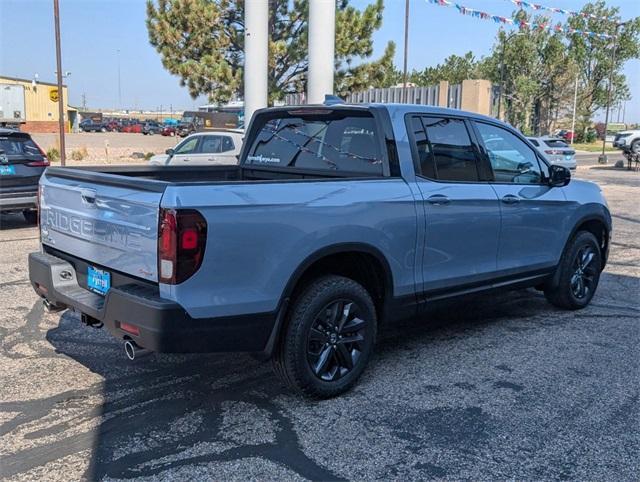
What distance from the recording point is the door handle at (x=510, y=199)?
16.7 ft

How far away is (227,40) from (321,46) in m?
11.2

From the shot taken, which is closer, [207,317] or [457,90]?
[207,317]

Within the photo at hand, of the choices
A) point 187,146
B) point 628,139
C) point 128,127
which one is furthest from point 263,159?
point 128,127

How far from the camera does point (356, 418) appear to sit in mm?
3801

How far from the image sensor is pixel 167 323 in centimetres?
324

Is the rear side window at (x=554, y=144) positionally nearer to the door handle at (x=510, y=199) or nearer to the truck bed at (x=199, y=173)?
the door handle at (x=510, y=199)

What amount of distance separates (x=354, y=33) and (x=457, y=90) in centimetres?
766

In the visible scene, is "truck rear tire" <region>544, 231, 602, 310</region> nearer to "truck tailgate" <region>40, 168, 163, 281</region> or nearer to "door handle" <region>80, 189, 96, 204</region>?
"truck tailgate" <region>40, 168, 163, 281</region>

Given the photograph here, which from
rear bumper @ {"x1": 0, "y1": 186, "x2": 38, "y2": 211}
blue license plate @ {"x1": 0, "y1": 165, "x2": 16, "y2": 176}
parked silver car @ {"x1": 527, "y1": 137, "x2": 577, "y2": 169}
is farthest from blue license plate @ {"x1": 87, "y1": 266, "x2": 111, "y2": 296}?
parked silver car @ {"x1": 527, "y1": 137, "x2": 577, "y2": 169}

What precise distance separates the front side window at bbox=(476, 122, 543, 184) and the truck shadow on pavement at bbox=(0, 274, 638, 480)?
1.26 meters

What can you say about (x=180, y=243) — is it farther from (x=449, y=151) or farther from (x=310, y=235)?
(x=449, y=151)

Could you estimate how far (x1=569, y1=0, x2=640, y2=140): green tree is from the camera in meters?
62.9

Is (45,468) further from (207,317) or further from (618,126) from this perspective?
(618,126)

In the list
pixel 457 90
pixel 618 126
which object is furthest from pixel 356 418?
pixel 618 126
